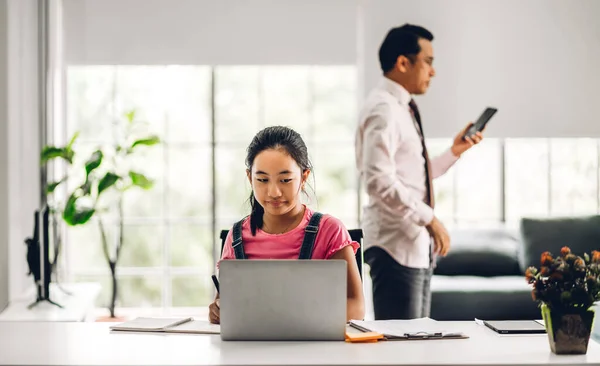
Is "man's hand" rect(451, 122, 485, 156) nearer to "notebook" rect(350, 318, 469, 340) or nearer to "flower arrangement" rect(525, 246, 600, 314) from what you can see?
"notebook" rect(350, 318, 469, 340)

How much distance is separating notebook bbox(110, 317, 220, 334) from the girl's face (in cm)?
42

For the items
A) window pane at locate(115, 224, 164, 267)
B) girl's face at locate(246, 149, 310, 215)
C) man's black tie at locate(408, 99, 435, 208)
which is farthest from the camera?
window pane at locate(115, 224, 164, 267)

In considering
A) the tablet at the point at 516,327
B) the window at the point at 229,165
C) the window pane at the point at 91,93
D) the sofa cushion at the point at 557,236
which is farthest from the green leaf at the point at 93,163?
the tablet at the point at 516,327

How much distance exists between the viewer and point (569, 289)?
77.4 inches

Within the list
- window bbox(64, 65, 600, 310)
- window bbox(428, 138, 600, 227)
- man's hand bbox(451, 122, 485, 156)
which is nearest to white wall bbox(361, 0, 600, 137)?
window bbox(64, 65, 600, 310)

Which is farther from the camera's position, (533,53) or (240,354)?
(533,53)

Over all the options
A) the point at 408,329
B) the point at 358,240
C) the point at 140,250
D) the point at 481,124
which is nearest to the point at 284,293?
the point at 408,329

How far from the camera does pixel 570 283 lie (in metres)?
1.96

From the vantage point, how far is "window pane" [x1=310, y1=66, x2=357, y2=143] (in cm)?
906

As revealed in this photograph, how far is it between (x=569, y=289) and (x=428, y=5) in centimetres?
353

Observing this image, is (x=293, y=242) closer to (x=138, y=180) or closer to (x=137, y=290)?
(x=138, y=180)

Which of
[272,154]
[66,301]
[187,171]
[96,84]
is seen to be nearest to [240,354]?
[272,154]

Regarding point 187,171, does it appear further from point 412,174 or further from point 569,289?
point 569,289

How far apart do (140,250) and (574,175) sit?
524 centimetres
